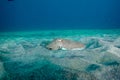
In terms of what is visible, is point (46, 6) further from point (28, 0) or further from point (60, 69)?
point (60, 69)

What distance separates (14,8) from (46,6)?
34.4 ft

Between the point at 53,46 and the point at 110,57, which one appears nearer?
the point at 110,57

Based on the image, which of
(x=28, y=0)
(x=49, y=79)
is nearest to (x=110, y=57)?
(x=49, y=79)

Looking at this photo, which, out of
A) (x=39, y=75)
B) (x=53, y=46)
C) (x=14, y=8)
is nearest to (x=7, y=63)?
(x=39, y=75)

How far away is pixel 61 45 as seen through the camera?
219 inches

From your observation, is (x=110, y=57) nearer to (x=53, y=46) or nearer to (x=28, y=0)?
(x=53, y=46)

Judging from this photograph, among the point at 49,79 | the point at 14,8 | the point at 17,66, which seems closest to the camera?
the point at 49,79

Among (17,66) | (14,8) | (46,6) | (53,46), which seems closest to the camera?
(17,66)

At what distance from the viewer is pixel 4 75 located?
10.3 ft

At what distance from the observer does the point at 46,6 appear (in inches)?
2330

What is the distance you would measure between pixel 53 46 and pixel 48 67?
2.20 meters

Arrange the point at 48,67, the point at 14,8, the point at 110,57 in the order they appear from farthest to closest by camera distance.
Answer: the point at 14,8
the point at 110,57
the point at 48,67

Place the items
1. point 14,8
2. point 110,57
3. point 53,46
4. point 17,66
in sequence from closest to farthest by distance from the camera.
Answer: point 17,66 < point 110,57 < point 53,46 < point 14,8

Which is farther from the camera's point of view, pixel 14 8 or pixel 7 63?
pixel 14 8
